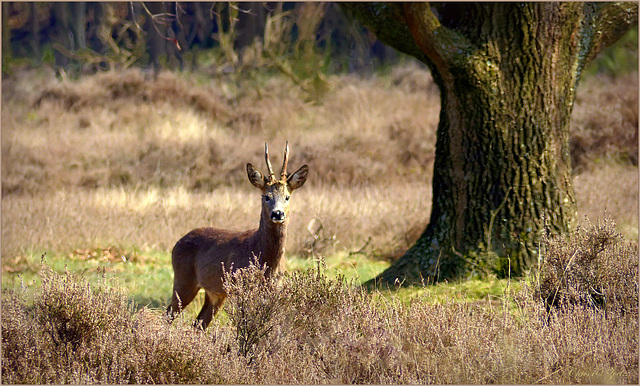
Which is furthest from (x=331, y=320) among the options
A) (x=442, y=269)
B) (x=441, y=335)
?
(x=442, y=269)

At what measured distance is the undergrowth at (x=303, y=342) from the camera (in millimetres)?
5594

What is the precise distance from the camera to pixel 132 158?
1862cm

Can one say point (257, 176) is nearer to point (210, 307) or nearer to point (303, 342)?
point (303, 342)

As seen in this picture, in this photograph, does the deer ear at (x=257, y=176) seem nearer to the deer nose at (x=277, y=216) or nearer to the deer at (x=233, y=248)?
the deer at (x=233, y=248)

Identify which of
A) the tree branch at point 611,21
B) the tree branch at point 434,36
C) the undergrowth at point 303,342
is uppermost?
the tree branch at point 611,21

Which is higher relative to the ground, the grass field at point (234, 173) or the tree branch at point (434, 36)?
the tree branch at point (434, 36)

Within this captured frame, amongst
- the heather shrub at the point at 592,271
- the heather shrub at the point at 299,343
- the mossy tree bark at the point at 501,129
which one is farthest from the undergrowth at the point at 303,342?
the mossy tree bark at the point at 501,129

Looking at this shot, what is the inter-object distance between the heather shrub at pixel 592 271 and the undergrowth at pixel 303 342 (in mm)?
343

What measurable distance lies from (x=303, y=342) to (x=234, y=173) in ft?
40.4

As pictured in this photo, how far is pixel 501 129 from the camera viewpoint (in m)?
8.41

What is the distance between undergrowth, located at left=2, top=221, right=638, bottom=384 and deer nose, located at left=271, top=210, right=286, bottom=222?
0.52m

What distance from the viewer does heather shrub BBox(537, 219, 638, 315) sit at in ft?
23.0

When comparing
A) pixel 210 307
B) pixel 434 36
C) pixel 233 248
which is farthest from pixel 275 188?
pixel 434 36

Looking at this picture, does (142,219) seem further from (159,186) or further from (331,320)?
(331,320)
